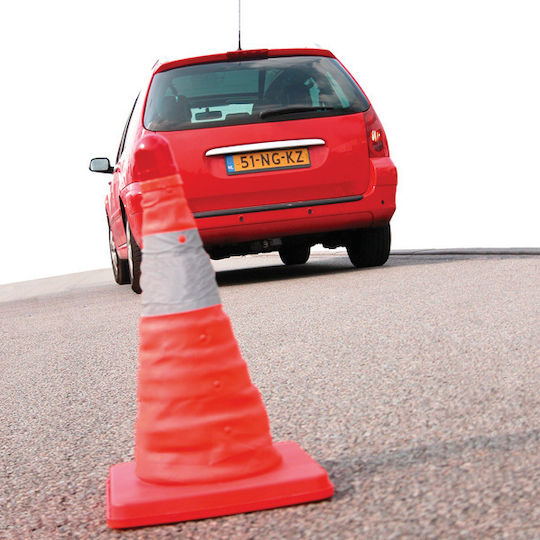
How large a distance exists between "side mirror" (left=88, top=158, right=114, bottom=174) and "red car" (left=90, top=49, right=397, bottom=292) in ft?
4.75

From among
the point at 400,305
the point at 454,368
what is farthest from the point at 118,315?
the point at 454,368

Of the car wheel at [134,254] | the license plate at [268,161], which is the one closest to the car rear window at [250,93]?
the license plate at [268,161]

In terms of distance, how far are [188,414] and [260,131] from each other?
5.17m

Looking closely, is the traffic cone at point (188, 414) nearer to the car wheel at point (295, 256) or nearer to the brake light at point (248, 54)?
the brake light at point (248, 54)

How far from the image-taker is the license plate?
7.36 m

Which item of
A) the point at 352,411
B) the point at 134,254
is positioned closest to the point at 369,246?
the point at 134,254

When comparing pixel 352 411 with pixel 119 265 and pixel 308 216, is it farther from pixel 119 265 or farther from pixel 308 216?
pixel 119 265

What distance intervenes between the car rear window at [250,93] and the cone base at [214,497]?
529 centimetres

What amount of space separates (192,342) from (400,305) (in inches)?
140

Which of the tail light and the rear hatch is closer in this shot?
the rear hatch

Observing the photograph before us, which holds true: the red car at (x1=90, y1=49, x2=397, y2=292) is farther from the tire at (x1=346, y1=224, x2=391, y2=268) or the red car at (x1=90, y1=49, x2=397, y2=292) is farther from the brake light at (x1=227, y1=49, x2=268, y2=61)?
the tire at (x1=346, y1=224, x2=391, y2=268)

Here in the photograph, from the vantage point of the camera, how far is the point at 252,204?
7441mm

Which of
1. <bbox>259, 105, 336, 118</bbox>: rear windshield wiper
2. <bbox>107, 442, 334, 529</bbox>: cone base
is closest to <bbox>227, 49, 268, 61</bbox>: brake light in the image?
<bbox>259, 105, 336, 118</bbox>: rear windshield wiper

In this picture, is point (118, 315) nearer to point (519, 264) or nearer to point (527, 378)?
point (519, 264)
